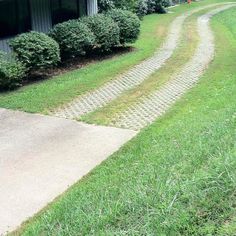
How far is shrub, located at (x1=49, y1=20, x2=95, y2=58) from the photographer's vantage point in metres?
14.4

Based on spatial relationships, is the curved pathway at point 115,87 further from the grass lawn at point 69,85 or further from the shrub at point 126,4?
the shrub at point 126,4

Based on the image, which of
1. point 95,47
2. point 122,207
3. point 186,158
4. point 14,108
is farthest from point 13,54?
point 122,207

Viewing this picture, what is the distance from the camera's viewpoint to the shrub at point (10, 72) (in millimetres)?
12114

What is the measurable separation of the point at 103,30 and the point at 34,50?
3.48 meters

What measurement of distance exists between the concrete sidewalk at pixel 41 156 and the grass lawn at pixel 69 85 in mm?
636

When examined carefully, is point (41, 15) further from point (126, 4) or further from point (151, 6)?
point (151, 6)

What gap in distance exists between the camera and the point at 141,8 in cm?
2686

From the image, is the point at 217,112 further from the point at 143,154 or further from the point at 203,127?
the point at 143,154

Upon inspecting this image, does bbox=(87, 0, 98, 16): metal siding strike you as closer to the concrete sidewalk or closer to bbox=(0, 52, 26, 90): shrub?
bbox=(0, 52, 26, 90): shrub

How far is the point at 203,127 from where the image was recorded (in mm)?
8016

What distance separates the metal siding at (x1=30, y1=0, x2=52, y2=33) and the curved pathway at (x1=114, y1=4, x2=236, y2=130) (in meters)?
5.25

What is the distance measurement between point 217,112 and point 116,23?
8304 mm

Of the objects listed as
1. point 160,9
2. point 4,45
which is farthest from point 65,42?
point 160,9

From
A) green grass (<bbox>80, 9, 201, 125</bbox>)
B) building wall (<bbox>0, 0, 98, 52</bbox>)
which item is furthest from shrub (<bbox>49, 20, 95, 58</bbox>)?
green grass (<bbox>80, 9, 201, 125</bbox>)
